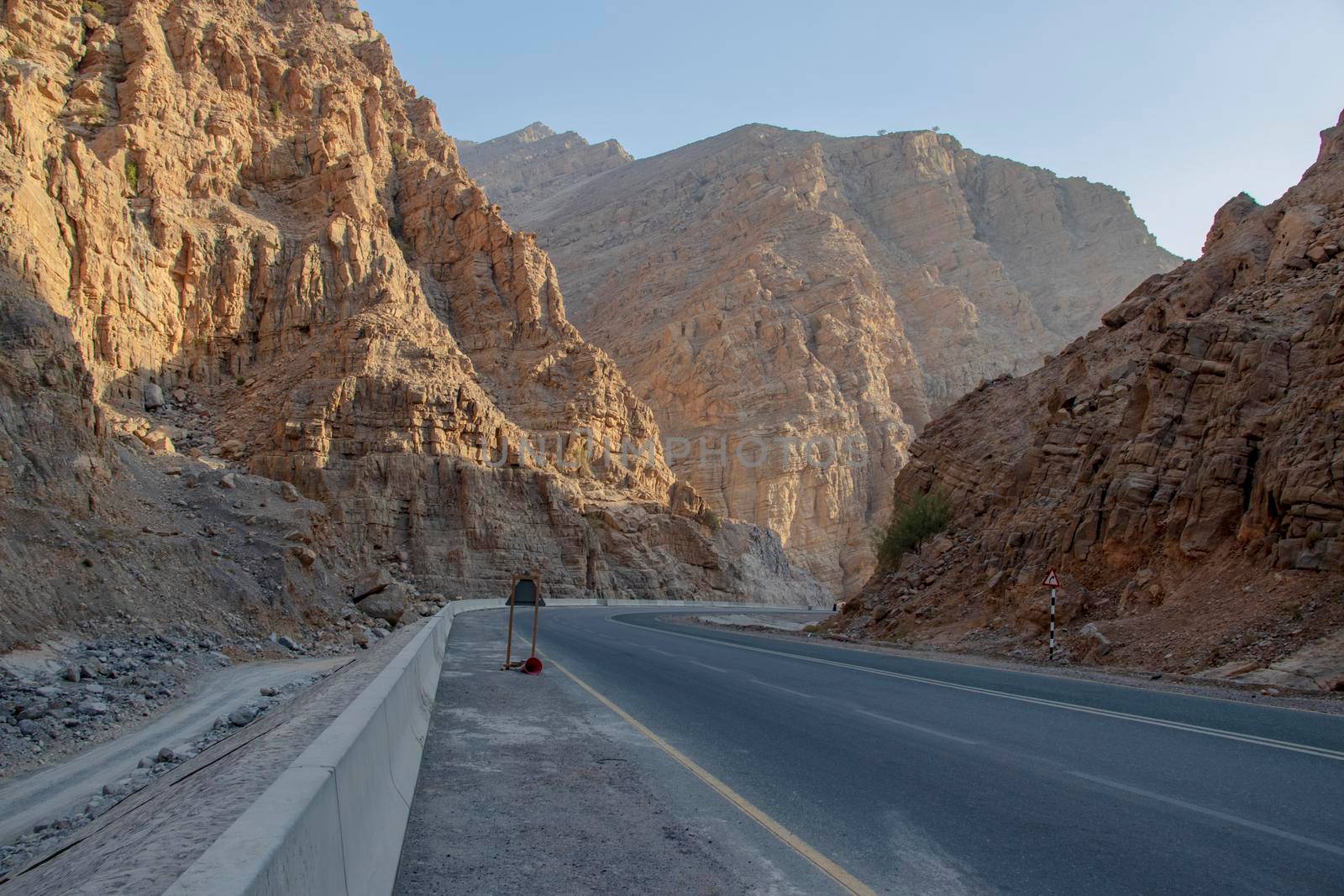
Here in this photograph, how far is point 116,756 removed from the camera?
37.6ft

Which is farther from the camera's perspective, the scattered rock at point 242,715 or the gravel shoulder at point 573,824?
the scattered rock at point 242,715

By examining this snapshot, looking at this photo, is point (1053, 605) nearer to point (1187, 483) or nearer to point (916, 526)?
point (1187, 483)

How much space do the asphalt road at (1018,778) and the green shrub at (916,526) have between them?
17.4m

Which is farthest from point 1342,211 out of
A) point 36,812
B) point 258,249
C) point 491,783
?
point 258,249

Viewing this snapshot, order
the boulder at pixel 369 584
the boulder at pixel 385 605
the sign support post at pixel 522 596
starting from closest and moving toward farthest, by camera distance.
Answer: the sign support post at pixel 522 596
the boulder at pixel 385 605
the boulder at pixel 369 584

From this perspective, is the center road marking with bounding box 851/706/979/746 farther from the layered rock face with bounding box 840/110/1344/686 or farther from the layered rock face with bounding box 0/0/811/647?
the layered rock face with bounding box 0/0/811/647

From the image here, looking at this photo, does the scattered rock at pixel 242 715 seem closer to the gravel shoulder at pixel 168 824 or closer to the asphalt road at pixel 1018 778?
the asphalt road at pixel 1018 778

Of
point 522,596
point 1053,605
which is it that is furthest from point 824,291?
point 522,596

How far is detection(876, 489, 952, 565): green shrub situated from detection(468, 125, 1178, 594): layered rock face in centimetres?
4592

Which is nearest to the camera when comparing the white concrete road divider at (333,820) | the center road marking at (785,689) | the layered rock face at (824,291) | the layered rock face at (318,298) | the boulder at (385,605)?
the white concrete road divider at (333,820)

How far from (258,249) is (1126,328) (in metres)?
45.7

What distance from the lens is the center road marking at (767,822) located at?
4.39 meters

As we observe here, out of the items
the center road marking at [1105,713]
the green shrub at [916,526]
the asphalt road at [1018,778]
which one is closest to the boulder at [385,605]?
the green shrub at [916,526]

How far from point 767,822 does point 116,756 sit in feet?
31.8
